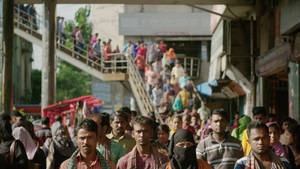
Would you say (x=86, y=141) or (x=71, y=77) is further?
(x=71, y=77)

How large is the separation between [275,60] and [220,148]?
737 centimetres

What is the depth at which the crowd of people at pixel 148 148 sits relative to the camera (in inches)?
203

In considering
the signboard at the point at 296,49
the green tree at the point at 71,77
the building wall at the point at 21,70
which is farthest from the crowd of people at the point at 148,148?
the green tree at the point at 71,77

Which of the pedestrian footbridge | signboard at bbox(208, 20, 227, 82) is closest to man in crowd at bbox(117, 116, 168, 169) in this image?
signboard at bbox(208, 20, 227, 82)

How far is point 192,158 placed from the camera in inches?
196

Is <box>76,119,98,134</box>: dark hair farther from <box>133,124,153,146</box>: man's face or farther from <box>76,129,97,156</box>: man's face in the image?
<box>133,124,153,146</box>: man's face

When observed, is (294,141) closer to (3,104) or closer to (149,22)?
(3,104)

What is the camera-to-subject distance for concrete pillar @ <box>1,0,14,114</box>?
1223 centimetres

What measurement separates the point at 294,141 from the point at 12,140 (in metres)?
4.01

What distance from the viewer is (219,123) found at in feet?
22.9

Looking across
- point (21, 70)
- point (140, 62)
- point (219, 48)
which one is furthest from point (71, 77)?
point (219, 48)

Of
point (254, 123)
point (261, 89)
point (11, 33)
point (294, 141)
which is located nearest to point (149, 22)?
point (261, 89)

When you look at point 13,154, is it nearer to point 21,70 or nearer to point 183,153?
point 183,153

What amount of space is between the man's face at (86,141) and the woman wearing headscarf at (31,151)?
55.2 inches
